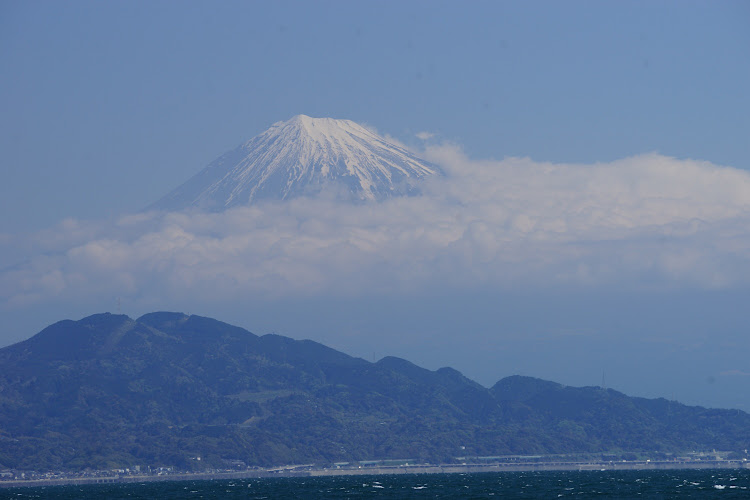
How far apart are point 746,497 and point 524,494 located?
40.3 meters

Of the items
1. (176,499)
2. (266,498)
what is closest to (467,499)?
(266,498)

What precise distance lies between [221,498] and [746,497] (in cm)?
8915

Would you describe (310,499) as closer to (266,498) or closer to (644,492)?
(266,498)

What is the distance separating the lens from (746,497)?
164m

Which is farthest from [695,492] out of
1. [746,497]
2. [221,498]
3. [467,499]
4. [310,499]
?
[221,498]

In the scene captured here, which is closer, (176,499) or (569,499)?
(569,499)

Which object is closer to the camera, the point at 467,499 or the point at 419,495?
the point at 467,499

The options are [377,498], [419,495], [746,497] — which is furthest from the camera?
[419,495]

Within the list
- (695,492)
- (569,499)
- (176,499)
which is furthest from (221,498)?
(695,492)

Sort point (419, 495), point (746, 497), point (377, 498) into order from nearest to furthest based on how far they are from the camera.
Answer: point (746, 497) < point (377, 498) < point (419, 495)

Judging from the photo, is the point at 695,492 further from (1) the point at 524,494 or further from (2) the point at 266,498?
(2) the point at 266,498

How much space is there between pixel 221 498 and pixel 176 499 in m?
7.88

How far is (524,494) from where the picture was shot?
Result: 192 m

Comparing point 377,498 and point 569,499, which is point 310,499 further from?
point 569,499
